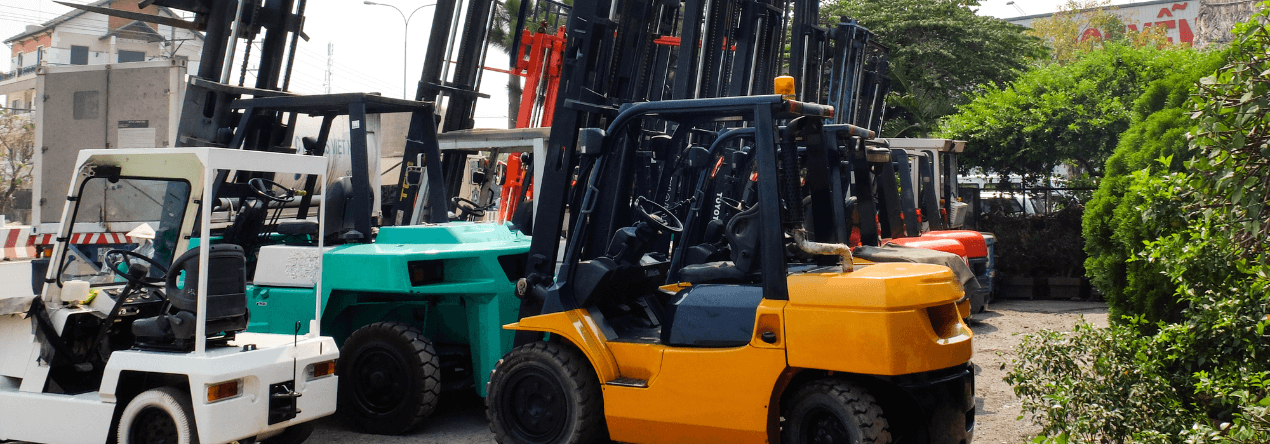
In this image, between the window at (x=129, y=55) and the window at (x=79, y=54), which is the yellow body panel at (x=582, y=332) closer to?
the window at (x=129, y=55)

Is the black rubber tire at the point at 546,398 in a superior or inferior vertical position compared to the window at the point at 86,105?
inferior

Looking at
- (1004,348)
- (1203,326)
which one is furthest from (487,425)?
(1004,348)

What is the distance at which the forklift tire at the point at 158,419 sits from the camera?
4957mm

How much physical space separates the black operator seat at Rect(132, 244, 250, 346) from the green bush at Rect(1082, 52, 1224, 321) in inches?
193

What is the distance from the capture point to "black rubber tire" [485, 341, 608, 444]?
211 inches

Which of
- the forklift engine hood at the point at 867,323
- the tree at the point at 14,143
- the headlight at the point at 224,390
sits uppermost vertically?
the forklift engine hood at the point at 867,323

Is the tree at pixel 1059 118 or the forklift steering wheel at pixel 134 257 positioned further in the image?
the tree at pixel 1059 118

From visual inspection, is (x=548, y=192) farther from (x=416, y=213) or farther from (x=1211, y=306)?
(x=1211, y=306)

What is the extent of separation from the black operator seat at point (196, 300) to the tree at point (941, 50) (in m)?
20.5

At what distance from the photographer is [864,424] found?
455 cm

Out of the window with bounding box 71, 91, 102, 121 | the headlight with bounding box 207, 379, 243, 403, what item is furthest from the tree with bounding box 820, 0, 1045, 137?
the headlight with bounding box 207, 379, 243, 403

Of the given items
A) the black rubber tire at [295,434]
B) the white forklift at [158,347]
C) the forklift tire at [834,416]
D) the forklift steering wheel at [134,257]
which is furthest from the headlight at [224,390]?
the forklift tire at [834,416]

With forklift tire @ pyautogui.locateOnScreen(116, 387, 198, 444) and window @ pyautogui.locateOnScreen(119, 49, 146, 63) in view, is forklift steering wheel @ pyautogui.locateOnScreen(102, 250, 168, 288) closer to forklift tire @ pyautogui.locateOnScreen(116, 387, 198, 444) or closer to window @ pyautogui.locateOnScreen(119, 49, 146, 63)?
forklift tire @ pyautogui.locateOnScreen(116, 387, 198, 444)

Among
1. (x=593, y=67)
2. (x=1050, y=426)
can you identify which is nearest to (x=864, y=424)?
(x=1050, y=426)
